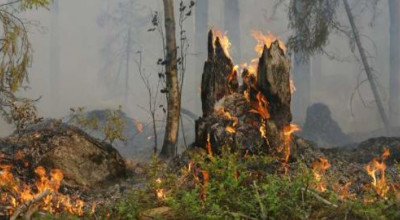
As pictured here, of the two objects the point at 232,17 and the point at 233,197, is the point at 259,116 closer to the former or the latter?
the point at 233,197

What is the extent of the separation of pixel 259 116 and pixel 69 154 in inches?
150

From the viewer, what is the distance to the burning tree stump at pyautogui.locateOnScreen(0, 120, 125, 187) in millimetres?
8352

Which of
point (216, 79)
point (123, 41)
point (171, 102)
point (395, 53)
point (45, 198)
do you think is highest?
point (123, 41)

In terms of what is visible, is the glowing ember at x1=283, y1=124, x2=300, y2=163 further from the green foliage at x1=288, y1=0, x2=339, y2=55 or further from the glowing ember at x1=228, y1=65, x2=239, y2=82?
the green foliage at x1=288, y1=0, x2=339, y2=55

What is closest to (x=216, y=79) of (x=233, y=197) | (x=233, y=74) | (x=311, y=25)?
(x=233, y=74)

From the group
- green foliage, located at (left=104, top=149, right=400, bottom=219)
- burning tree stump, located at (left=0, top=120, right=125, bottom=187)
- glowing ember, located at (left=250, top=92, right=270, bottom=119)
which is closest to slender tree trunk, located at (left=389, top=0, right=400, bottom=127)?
glowing ember, located at (left=250, top=92, right=270, bottom=119)

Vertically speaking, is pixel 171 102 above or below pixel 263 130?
above

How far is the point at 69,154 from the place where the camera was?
854cm

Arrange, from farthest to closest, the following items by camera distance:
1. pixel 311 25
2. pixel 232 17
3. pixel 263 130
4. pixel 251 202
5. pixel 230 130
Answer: pixel 232 17, pixel 311 25, pixel 230 130, pixel 263 130, pixel 251 202

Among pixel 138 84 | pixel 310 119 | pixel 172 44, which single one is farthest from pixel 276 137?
pixel 138 84

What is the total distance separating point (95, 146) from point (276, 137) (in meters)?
3.79

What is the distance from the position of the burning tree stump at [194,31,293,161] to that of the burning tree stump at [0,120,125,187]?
2.09 meters

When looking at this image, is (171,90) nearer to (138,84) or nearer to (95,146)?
(95,146)

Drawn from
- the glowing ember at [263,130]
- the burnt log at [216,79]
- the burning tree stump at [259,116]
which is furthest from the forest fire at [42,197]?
the glowing ember at [263,130]
